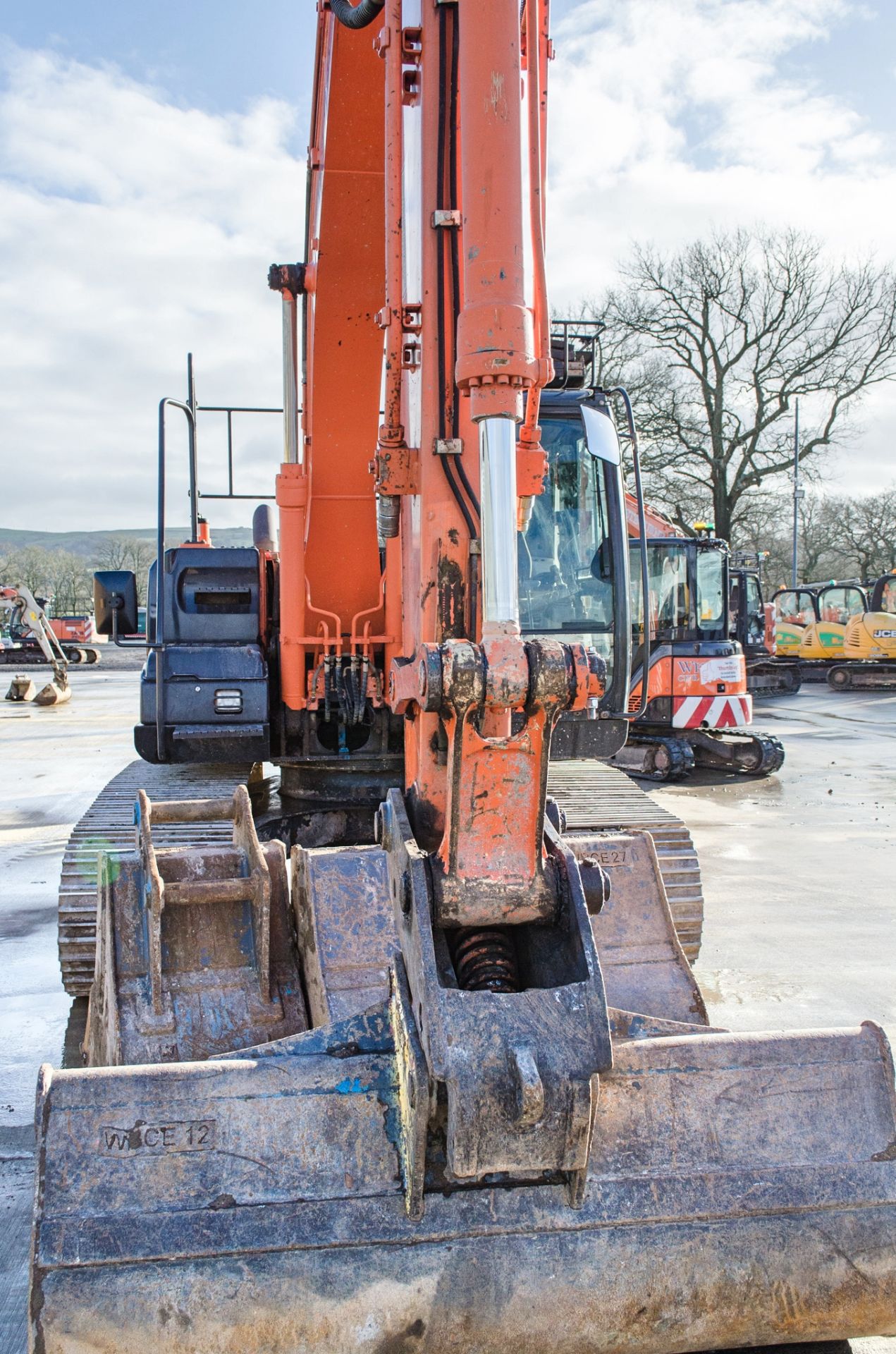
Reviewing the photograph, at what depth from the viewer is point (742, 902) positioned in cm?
585

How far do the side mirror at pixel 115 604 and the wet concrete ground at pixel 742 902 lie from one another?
5.29 feet

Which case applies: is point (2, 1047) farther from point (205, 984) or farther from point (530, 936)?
point (530, 936)

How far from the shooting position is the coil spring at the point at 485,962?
2.06m

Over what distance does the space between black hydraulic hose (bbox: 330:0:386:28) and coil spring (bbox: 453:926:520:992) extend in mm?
2365

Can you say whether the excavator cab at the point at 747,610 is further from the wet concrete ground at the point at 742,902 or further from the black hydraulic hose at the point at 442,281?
the black hydraulic hose at the point at 442,281

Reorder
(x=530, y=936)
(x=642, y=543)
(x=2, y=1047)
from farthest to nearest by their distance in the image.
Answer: (x=642, y=543) → (x=2, y=1047) → (x=530, y=936)

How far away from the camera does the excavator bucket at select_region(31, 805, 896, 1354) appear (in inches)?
74.2

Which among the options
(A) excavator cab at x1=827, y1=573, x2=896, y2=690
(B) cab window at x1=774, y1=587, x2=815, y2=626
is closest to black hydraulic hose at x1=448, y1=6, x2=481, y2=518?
(A) excavator cab at x1=827, y1=573, x2=896, y2=690

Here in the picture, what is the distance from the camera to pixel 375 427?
436 cm

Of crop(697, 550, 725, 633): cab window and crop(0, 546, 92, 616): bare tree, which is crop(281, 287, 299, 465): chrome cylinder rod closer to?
crop(697, 550, 725, 633): cab window

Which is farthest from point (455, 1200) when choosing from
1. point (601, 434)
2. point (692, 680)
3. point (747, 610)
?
point (747, 610)

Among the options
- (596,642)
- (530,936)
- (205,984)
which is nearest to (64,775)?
(596,642)

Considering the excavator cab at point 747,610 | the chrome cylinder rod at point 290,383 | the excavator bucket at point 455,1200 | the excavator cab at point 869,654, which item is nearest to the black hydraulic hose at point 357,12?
the chrome cylinder rod at point 290,383

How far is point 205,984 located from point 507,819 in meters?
1.63
